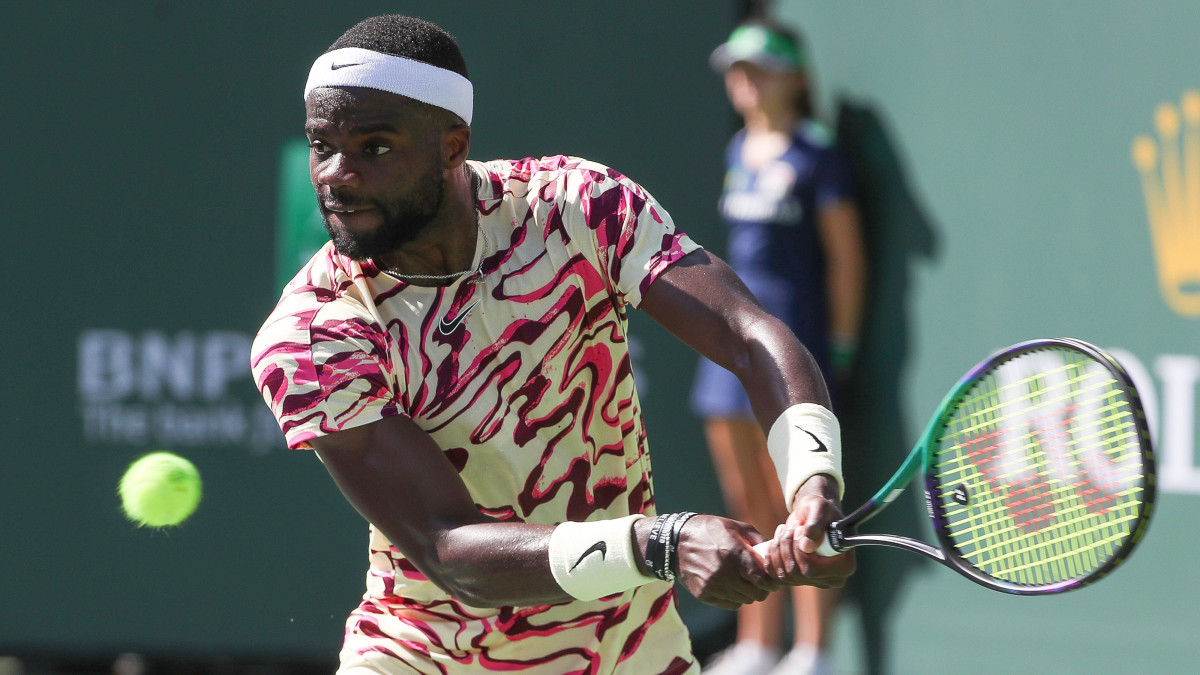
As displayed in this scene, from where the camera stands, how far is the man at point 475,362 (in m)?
2.33

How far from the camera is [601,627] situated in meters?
2.59

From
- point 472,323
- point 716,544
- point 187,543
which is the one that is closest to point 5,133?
point 187,543

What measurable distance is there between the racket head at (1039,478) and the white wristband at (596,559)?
488 millimetres

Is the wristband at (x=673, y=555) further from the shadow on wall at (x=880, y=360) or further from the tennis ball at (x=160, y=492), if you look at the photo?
the shadow on wall at (x=880, y=360)

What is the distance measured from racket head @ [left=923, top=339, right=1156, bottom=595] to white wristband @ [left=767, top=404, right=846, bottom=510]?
0.18 m

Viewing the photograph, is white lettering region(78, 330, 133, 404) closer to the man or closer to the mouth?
the man

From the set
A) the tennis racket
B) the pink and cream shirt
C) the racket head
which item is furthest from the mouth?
the racket head

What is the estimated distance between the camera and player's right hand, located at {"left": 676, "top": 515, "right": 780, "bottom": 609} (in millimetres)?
2082

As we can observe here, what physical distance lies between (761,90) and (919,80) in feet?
1.65

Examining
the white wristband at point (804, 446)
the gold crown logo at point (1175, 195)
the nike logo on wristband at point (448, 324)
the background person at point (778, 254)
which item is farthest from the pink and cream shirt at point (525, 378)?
the gold crown logo at point (1175, 195)

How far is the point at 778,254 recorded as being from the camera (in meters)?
4.57

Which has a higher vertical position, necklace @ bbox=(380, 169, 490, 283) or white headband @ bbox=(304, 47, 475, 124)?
white headband @ bbox=(304, 47, 475, 124)

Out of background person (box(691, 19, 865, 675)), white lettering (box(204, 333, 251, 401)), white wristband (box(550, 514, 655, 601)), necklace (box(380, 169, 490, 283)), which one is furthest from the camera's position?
white lettering (box(204, 333, 251, 401))

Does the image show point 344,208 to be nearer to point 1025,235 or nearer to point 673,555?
point 673,555
